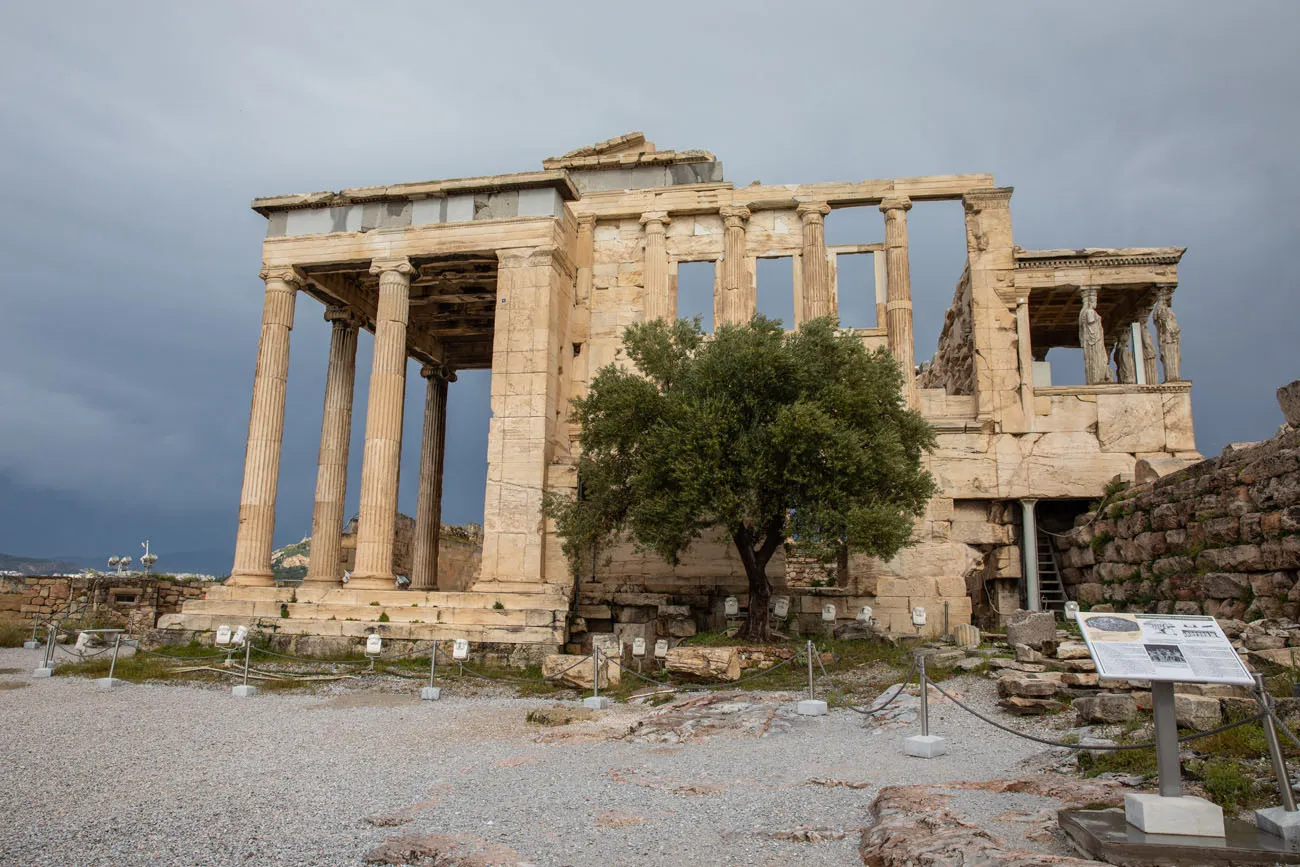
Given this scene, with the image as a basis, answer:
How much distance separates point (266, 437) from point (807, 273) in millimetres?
13020

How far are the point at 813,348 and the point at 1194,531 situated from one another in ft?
21.2

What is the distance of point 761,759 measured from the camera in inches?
317

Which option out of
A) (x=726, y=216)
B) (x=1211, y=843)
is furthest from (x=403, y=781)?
(x=726, y=216)

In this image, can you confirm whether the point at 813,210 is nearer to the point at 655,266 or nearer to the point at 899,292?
the point at 899,292

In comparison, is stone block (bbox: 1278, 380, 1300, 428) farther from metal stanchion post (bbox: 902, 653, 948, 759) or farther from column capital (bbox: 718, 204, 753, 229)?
column capital (bbox: 718, 204, 753, 229)

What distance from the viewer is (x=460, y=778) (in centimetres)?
754

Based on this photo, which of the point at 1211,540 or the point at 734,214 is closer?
the point at 1211,540

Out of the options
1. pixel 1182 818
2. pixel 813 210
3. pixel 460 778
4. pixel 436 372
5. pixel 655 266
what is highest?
pixel 813 210

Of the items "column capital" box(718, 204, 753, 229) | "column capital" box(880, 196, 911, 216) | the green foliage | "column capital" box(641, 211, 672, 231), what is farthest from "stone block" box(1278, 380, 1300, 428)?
"column capital" box(641, 211, 672, 231)

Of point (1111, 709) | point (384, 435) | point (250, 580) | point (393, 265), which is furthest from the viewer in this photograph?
point (393, 265)

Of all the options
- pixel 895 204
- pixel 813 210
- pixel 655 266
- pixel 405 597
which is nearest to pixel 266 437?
pixel 405 597

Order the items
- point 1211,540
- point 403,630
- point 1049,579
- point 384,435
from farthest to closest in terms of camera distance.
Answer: point 1049,579, point 384,435, point 403,630, point 1211,540

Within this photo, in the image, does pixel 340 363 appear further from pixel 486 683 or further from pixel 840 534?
pixel 840 534

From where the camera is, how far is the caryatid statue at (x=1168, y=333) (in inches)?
789
